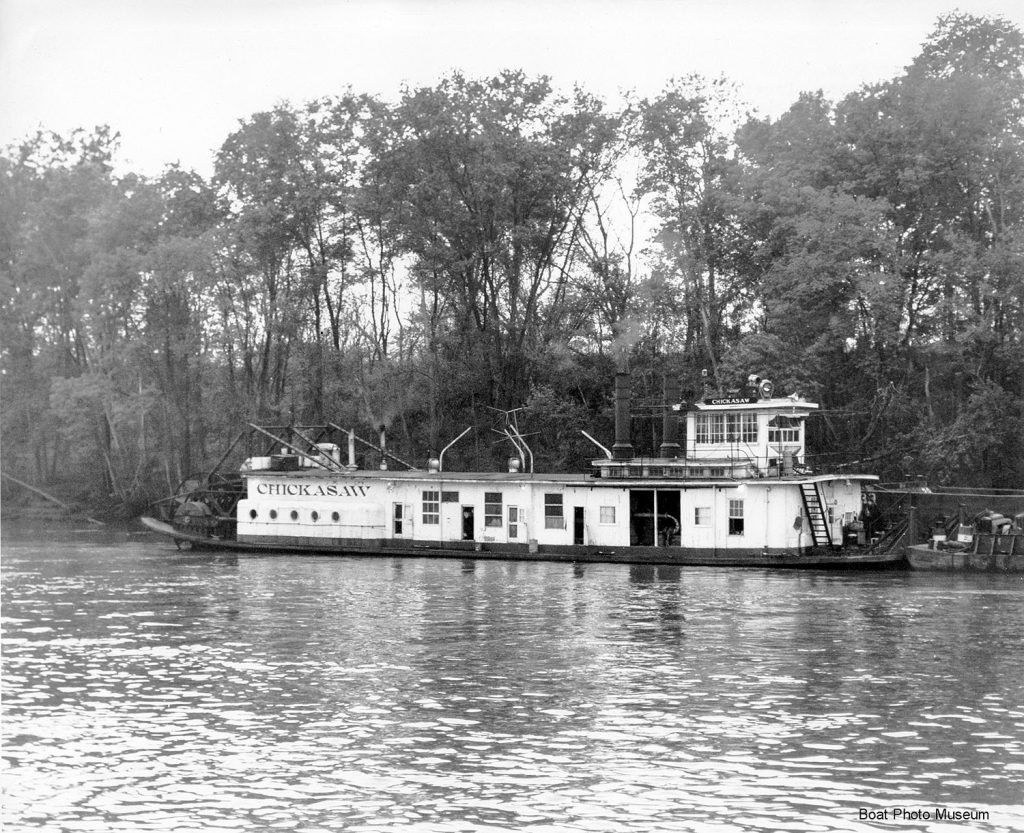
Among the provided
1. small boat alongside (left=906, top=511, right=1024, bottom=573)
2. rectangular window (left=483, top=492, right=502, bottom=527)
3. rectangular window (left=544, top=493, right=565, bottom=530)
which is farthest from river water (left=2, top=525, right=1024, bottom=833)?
rectangular window (left=483, top=492, right=502, bottom=527)

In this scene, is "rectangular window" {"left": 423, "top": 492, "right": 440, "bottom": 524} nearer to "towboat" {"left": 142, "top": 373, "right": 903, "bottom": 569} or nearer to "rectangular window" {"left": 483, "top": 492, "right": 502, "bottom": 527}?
"towboat" {"left": 142, "top": 373, "right": 903, "bottom": 569}

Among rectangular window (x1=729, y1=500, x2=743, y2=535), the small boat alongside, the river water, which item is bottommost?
the river water

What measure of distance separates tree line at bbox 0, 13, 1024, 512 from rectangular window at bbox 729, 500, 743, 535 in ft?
24.6

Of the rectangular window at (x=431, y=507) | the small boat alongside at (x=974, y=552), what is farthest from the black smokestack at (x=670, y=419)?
the small boat alongside at (x=974, y=552)

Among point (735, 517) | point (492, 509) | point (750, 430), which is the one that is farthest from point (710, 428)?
point (492, 509)

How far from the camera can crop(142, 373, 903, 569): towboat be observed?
41812 millimetres

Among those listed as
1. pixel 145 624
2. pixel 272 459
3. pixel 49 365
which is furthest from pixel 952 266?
pixel 49 365

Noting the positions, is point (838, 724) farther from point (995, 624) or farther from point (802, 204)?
point (802, 204)

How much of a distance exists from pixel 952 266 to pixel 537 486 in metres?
16.4

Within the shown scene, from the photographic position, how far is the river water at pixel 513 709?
15.1m

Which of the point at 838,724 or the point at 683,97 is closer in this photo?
the point at 838,724

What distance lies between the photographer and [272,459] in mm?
49812

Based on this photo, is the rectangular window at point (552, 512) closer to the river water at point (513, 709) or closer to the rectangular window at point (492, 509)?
the rectangular window at point (492, 509)

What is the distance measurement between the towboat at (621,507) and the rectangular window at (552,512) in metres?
0.03
